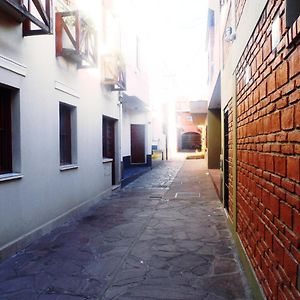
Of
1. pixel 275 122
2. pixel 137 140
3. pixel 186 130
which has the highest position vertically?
→ pixel 186 130

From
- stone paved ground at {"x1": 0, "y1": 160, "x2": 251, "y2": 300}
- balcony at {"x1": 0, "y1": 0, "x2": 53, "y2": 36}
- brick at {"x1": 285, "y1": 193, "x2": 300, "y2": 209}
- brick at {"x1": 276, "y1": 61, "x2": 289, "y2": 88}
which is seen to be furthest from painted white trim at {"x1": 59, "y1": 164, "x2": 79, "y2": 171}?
brick at {"x1": 285, "y1": 193, "x2": 300, "y2": 209}

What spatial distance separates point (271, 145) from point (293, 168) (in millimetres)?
595

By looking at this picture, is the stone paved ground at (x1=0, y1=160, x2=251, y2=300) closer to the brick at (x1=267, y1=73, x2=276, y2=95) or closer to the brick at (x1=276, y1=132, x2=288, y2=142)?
the brick at (x1=276, y1=132, x2=288, y2=142)

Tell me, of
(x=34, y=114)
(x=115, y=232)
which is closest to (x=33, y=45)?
(x=34, y=114)

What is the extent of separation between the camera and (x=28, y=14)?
168 inches

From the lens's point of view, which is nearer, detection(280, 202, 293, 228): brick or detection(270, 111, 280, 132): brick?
detection(280, 202, 293, 228): brick

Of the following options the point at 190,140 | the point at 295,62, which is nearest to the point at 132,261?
the point at 295,62

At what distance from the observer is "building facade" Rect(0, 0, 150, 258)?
4559 mm

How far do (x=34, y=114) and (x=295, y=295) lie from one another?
4410 mm

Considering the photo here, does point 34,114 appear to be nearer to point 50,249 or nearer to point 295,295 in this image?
point 50,249

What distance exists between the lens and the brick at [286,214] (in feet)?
6.39

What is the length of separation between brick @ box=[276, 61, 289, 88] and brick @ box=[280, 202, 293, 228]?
726 millimetres

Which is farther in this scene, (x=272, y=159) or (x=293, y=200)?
(x=272, y=159)

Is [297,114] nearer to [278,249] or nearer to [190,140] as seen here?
[278,249]
